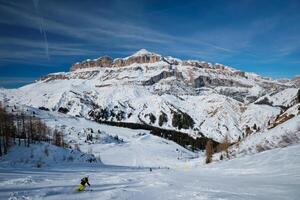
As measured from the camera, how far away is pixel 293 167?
3086 cm

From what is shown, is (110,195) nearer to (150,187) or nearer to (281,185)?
(150,187)

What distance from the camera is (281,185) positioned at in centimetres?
2300

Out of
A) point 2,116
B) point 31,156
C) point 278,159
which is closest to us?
point 278,159

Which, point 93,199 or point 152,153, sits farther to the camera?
point 152,153

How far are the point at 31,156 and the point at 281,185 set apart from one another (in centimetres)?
5184

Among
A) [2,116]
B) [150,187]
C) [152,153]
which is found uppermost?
[2,116]

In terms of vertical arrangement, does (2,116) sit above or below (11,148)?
above

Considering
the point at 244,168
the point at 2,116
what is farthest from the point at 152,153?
the point at 244,168

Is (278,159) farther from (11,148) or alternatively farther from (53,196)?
(11,148)

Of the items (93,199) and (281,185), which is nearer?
(93,199)

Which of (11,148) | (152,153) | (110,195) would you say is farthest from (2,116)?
(152,153)

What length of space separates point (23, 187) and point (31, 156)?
129 ft

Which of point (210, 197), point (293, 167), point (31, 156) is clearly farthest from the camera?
point (31, 156)

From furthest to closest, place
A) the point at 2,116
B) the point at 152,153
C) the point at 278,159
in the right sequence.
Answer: the point at 152,153 < the point at 2,116 < the point at 278,159
